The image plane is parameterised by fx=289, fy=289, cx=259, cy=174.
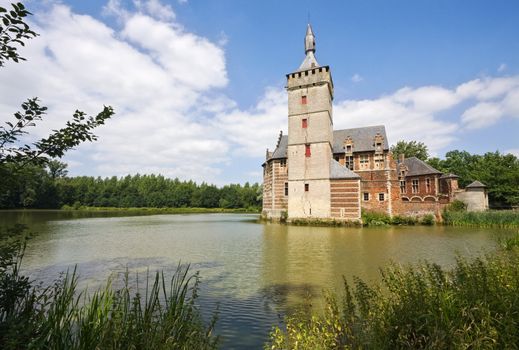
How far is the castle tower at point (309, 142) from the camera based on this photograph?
2675 cm

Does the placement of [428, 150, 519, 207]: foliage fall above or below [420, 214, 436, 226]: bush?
above

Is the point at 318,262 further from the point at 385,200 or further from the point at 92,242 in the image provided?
the point at 385,200

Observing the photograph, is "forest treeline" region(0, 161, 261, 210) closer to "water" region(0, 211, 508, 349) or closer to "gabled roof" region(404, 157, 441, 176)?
"gabled roof" region(404, 157, 441, 176)

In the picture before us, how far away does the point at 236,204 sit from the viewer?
8081 centimetres

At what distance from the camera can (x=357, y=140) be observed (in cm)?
3130

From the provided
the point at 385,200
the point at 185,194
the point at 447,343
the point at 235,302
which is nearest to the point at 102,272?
the point at 235,302

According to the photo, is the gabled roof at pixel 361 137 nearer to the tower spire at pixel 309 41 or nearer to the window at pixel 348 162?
the window at pixel 348 162

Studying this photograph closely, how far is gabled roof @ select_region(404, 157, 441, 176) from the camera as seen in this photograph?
31237mm

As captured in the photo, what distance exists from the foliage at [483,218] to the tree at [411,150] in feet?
92.7

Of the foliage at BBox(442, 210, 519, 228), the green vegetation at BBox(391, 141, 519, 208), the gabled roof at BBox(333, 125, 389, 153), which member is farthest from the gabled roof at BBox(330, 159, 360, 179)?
the green vegetation at BBox(391, 141, 519, 208)

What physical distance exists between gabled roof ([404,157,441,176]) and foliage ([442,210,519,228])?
19.7 ft

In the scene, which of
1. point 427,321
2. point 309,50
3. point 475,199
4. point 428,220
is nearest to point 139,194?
point 309,50

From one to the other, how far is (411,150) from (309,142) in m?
34.2

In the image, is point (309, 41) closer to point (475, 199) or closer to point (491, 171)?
point (475, 199)
